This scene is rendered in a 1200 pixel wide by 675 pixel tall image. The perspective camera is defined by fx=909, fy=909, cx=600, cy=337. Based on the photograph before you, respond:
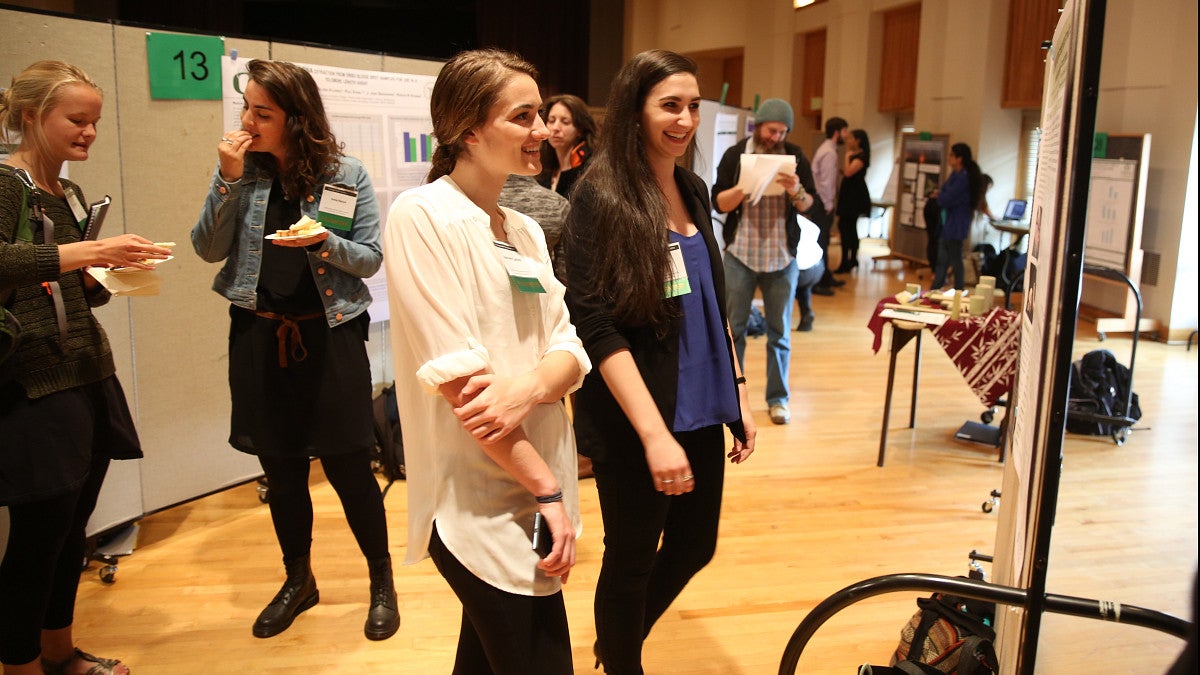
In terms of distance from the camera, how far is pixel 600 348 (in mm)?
1768

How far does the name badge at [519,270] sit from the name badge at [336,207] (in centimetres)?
A: 106

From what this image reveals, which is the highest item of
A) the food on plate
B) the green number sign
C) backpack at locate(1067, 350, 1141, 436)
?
the green number sign

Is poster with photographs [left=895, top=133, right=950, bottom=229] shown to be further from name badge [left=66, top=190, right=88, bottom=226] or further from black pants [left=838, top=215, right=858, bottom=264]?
name badge [left=66, top=190, right=88, bottom=226]

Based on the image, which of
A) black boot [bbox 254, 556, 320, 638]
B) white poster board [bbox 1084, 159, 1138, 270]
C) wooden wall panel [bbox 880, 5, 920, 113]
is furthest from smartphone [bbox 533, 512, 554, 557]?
wooden wall panel [bbox 880, 5, 920, 113]

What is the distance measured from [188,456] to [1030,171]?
8940mm

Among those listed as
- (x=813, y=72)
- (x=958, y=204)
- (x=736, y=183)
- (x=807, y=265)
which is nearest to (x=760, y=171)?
(x=736, y=183)

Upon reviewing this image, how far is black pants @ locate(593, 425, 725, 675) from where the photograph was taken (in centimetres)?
186

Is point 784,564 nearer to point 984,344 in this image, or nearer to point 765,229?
point 984,344

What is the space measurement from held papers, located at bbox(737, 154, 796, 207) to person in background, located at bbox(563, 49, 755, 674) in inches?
88.1

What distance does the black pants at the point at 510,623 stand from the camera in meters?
1.42

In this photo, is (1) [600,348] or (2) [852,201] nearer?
(1) [600,348]

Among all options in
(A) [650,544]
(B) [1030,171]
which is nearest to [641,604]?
(A) [650,544]

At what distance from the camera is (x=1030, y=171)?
9.58 meters

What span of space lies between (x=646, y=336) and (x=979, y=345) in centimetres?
272
